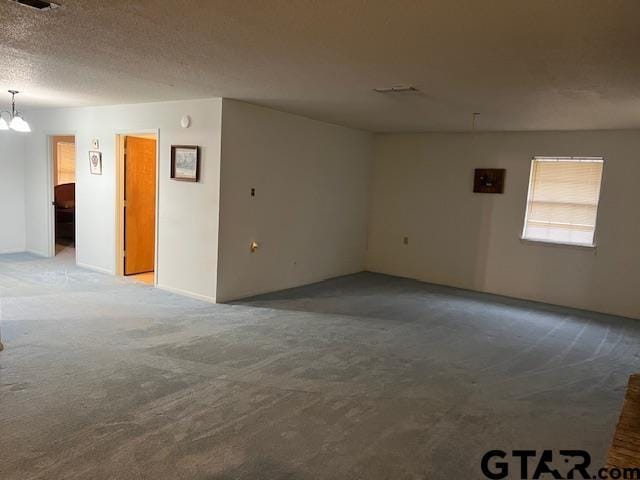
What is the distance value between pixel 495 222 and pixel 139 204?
4.81 metres

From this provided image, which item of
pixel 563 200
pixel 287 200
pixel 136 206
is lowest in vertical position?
pixel 136 206

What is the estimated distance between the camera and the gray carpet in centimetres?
236

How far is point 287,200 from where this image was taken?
5887 mm

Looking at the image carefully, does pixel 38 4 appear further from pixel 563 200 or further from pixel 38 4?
pixel 563 200

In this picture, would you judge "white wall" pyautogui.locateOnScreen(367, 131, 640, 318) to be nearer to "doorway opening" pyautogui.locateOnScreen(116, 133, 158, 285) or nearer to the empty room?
the empty room

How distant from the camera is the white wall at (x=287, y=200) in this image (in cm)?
513

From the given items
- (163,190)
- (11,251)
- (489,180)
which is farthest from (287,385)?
(11,251)

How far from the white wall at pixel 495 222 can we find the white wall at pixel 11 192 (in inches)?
217

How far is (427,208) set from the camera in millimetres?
7008

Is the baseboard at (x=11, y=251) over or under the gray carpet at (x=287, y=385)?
over

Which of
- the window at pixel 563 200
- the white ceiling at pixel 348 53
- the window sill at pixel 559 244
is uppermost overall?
the white ceiling at pixel 348 53

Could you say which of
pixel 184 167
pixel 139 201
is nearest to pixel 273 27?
pixel 184 167

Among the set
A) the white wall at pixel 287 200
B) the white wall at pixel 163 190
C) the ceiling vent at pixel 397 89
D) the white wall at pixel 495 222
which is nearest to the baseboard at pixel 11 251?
the white wall at pixel 163 190

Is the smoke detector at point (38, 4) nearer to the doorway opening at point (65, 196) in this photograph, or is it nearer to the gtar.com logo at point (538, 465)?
the gtar.com logo at point (538, 465)
